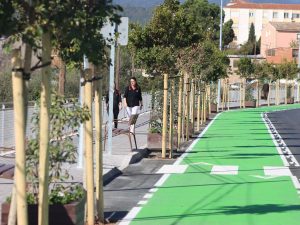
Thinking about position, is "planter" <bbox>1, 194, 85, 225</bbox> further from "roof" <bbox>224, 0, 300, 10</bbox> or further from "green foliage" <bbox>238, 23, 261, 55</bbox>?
"roof" <bbox>224, 0, 300, 10</bbox>

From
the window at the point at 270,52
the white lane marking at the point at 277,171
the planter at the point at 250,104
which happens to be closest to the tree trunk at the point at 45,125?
the white lane marking at the point at 277,171

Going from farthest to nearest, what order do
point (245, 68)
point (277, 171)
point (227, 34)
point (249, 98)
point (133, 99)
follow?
point (227, 34), point (249, 98), point (245, 68), point (133, 99), point (277, 171)

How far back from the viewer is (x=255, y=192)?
12773mm

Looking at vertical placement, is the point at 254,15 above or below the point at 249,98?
above

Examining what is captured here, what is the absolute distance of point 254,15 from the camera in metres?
171

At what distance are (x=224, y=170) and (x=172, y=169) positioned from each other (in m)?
1.13

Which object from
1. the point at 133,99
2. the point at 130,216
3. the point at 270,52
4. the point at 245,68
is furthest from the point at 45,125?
the point at 270,52

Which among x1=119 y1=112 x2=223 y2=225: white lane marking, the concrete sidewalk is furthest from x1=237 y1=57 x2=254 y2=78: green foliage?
the concrete sidewalk

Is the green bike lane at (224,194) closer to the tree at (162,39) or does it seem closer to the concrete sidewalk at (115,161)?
the concrete sidewalk at (115,161)

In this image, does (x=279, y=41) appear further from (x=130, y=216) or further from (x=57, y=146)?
(x=57, y=146)

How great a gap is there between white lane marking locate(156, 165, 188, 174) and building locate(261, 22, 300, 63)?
4065 inches

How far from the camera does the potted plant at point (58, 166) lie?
776 cm

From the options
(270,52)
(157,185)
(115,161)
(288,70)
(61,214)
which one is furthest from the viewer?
(270,52)

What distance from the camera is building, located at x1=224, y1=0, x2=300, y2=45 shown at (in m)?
168
